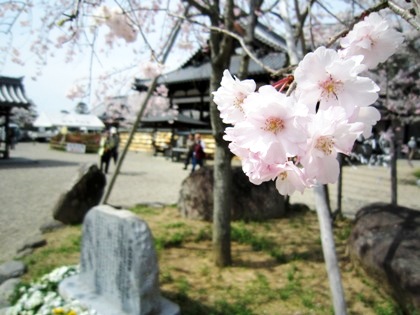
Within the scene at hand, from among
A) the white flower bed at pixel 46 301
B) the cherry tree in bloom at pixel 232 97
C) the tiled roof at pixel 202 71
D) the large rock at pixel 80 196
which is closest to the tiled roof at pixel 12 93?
the tiled roof at pixel 202 71

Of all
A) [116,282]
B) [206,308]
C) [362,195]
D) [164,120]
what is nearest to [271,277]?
[206,308]

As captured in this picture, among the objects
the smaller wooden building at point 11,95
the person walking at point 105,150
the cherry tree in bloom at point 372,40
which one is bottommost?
the person walking at point 105,150

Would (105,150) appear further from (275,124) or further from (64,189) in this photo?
(275,124)

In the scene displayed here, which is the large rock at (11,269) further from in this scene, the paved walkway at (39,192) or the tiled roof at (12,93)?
the tiled roof at (12,93)

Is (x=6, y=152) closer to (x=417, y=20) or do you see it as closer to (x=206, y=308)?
(x=206, y=308)

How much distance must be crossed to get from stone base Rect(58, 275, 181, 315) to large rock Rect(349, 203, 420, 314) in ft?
7.47

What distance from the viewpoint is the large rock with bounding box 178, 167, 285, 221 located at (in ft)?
23.4

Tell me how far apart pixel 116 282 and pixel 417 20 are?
3480mm

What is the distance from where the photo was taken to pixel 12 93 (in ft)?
54.5

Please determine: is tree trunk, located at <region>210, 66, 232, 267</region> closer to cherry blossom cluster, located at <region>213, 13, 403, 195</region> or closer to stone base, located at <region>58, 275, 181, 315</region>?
stone base, located at <region>58, 275, 181, 315</region>

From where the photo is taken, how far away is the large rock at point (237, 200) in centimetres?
713

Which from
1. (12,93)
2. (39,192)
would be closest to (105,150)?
(39,192)

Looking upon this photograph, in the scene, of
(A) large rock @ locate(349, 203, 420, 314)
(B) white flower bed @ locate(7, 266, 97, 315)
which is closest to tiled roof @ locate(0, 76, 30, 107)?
(B) white flower bed @ locate(7, 266, 97, 315)

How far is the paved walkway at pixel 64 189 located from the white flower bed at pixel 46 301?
1443mm
